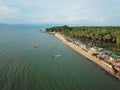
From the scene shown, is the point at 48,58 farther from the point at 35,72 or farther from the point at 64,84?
the point at 64,84

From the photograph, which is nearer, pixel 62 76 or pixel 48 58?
pixel 62 76

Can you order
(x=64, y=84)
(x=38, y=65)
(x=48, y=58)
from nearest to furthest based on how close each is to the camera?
(x=64, y=84) < (x=38, y=65) < (x=48, y=58)

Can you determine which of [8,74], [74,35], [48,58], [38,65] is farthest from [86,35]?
[8,74]

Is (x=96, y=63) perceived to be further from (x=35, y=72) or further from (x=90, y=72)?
(x=35, y=72)

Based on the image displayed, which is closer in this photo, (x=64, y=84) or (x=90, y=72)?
(x=64, y=84)

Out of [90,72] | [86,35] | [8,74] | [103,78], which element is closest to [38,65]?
[8,74]

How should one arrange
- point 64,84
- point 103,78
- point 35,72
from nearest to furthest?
point 64,84 < point 103,78 < point 35,72

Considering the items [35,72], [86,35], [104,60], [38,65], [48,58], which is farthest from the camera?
[86,35]

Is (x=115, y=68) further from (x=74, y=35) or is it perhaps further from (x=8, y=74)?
(x=74, y=35)

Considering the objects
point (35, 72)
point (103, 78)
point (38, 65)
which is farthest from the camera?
point (38, 65)
